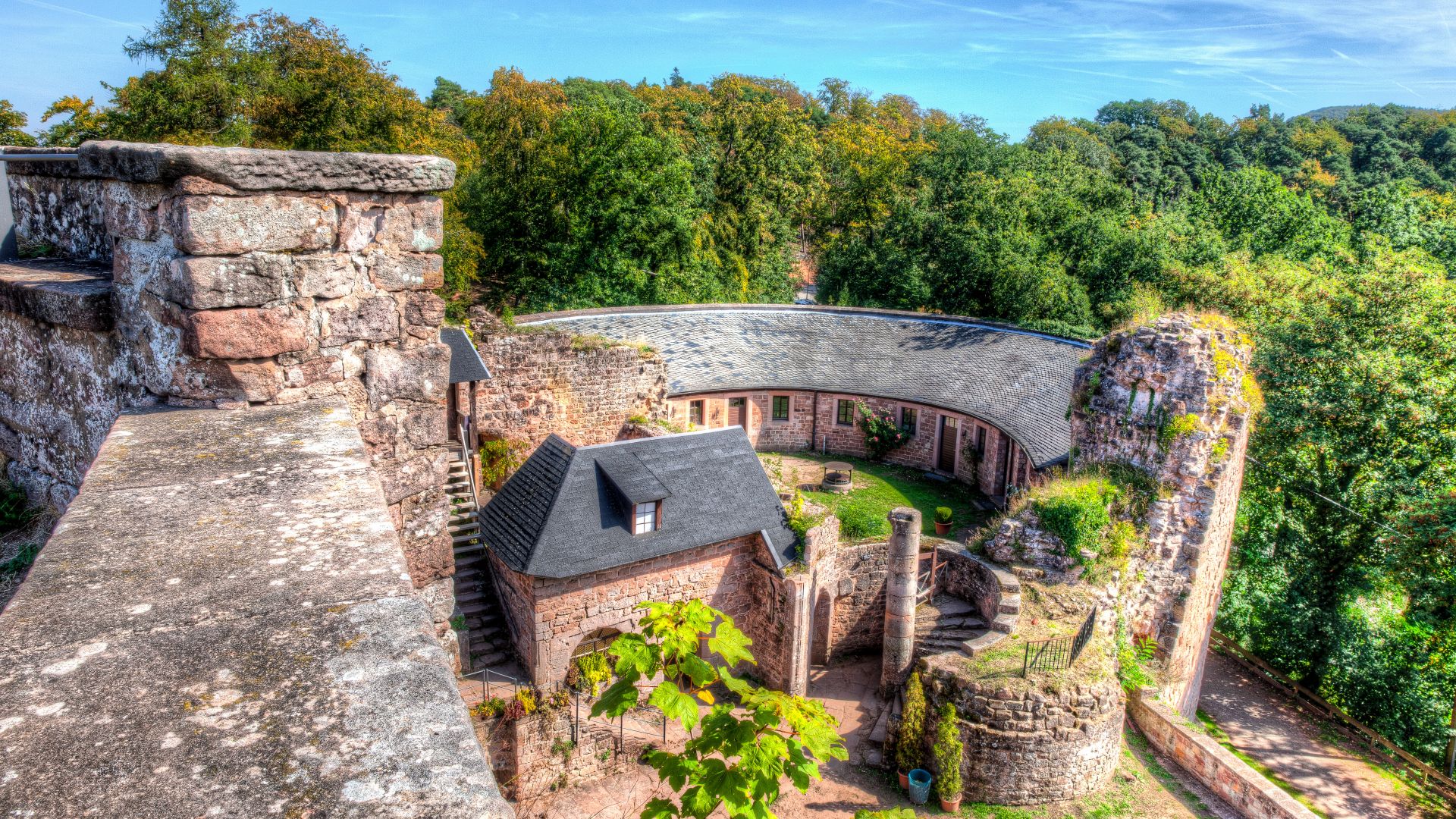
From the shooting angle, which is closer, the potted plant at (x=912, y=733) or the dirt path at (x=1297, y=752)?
the potted plant at (x=912, y=733)

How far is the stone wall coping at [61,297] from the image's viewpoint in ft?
13.7

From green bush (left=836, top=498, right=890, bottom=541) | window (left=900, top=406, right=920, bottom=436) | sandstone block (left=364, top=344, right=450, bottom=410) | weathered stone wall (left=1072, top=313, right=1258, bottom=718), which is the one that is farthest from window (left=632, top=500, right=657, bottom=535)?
window (left=900, top=406, right=920, bottom=436)

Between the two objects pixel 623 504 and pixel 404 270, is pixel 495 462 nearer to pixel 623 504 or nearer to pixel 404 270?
pixel 623 504

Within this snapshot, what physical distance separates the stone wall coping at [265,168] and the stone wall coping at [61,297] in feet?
1.75

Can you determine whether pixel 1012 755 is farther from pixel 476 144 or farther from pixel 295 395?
pixel 476 144

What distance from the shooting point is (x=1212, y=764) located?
1286cm

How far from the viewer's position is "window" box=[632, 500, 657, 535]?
14.0 meters

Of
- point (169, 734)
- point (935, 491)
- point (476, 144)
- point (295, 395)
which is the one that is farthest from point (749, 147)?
point (169, 734)

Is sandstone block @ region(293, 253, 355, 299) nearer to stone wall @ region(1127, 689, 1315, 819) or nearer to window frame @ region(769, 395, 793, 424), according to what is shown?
stone wall @ region(1127, 689, 1315, 819)

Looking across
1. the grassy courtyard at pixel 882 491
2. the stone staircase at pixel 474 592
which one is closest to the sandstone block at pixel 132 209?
the stone staircase at pixel 474 592

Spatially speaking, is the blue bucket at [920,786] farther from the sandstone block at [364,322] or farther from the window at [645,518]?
the sandstone block at [364,322]

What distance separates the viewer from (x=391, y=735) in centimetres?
186

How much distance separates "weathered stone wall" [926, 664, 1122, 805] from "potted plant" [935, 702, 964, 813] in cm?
15

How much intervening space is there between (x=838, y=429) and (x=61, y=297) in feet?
77.0
